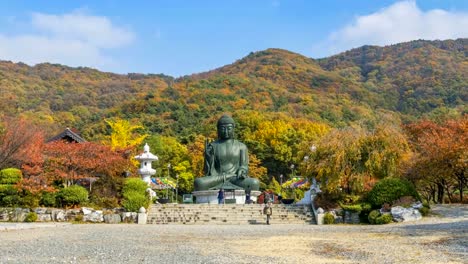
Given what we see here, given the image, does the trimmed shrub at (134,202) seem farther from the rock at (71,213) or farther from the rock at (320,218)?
the rock at (320,218)

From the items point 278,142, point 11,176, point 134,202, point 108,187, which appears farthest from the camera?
point 278,142

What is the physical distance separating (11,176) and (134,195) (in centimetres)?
583

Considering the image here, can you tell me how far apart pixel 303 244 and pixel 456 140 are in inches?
646

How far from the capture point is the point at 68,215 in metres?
26.6

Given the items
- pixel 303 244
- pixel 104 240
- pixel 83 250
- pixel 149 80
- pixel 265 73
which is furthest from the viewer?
pixel 149 80

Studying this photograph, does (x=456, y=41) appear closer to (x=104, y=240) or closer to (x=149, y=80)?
(x=149, y=80)

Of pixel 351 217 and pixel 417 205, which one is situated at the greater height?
pixel 417 205

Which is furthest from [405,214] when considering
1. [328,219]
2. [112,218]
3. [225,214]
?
[112,218]

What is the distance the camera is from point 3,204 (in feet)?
89.5

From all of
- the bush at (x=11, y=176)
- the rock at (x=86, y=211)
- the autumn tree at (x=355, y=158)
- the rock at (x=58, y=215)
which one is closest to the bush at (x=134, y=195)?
the rock at (x=86, y=211)

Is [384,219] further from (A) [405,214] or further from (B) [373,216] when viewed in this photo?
(A) [405,214]

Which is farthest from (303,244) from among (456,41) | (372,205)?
(456,41)

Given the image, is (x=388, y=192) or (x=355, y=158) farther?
(x=355, y=158)

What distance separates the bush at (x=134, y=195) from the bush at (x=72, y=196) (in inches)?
77.5
